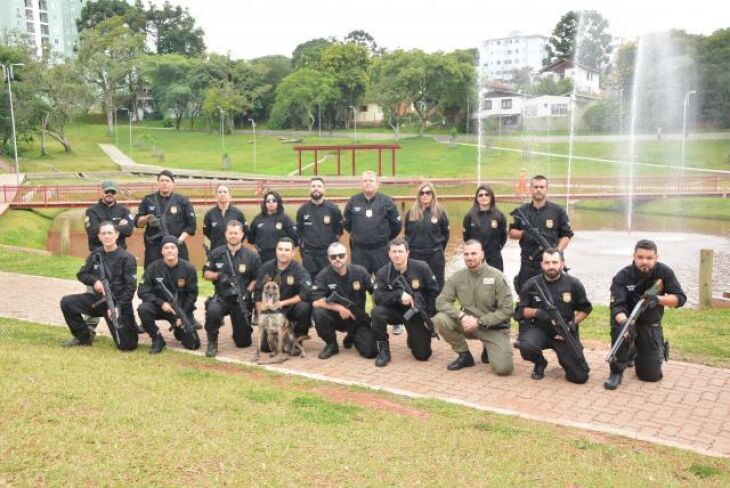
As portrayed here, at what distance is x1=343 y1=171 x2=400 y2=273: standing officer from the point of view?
10.6 metres

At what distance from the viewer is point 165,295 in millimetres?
8969

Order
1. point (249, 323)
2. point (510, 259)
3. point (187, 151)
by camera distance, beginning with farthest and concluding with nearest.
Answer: point (187, 151)
point (510, 259)
point (249, 323)

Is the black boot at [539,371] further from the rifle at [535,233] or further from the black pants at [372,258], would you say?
the black pants at [372,258]

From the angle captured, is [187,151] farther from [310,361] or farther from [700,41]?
[310,361]

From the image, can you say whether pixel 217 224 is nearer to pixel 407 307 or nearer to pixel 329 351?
pixel 329 351

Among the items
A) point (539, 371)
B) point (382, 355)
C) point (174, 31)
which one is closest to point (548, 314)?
point (539, 371)

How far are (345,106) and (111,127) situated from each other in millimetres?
27784

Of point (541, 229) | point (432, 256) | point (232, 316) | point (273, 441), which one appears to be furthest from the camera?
point (432, 256)

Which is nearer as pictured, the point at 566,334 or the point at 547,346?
the point at 566,334

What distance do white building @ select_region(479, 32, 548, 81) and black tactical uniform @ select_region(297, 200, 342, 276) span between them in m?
105

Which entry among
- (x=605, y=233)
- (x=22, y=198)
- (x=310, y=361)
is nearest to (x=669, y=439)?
(x=310, y=361)

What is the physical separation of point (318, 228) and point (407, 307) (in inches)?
103

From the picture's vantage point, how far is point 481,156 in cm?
5888

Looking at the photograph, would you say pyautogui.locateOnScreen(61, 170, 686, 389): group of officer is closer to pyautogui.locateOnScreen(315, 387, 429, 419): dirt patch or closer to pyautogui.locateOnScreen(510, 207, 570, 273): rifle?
Answer: pyautogui.locateOnScreen(510, 207, 570, 273): rifle
